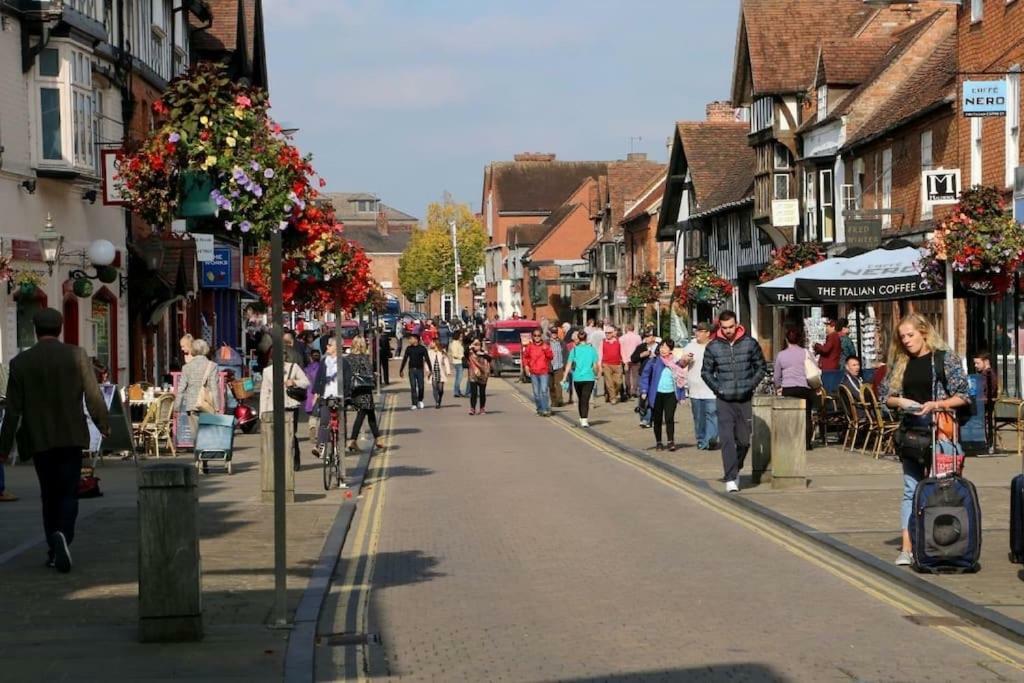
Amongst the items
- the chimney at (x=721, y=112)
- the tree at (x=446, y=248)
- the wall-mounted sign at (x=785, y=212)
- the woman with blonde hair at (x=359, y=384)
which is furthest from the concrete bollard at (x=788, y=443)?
the tree at (x=446, y=248)

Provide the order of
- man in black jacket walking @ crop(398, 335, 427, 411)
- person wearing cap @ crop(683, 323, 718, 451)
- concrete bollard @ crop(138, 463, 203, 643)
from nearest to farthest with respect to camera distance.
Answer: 1. concrete bollard @ crop(138, 463, 203, 643)
2. person wearing cap @ crop(683, 323, 718, 451)
3. man in black jacket walking @ crop(398, 335, 427, 411)

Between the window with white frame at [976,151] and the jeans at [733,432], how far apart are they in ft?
51.1

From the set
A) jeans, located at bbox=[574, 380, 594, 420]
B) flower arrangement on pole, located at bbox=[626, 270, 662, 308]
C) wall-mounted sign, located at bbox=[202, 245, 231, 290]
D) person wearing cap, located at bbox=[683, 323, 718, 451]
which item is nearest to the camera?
person wearing cap, located at bbox=[683, 323, 718, 451]

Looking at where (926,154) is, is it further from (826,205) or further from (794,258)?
(826,205)

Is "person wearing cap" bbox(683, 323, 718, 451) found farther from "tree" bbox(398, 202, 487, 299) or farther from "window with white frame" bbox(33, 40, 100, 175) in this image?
"tree" bbox(398, 202, 487, 299)

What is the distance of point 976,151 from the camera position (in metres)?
31.6

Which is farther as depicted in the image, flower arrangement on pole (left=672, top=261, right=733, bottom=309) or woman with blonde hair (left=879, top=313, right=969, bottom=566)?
flower arrangement on pole (left=672, top=261, right=733, bottom=309)

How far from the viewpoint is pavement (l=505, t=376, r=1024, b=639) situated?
35.4 ft

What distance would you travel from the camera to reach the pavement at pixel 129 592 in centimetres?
835

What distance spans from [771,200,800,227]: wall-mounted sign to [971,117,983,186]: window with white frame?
12.6 m

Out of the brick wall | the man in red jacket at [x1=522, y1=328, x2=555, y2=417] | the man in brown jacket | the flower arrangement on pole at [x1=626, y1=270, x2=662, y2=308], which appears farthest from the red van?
the man in brown jacket

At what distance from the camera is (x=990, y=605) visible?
10023mm

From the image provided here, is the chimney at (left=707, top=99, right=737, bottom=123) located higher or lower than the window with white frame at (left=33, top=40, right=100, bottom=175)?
higher

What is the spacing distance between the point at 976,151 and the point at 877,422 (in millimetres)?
12071
